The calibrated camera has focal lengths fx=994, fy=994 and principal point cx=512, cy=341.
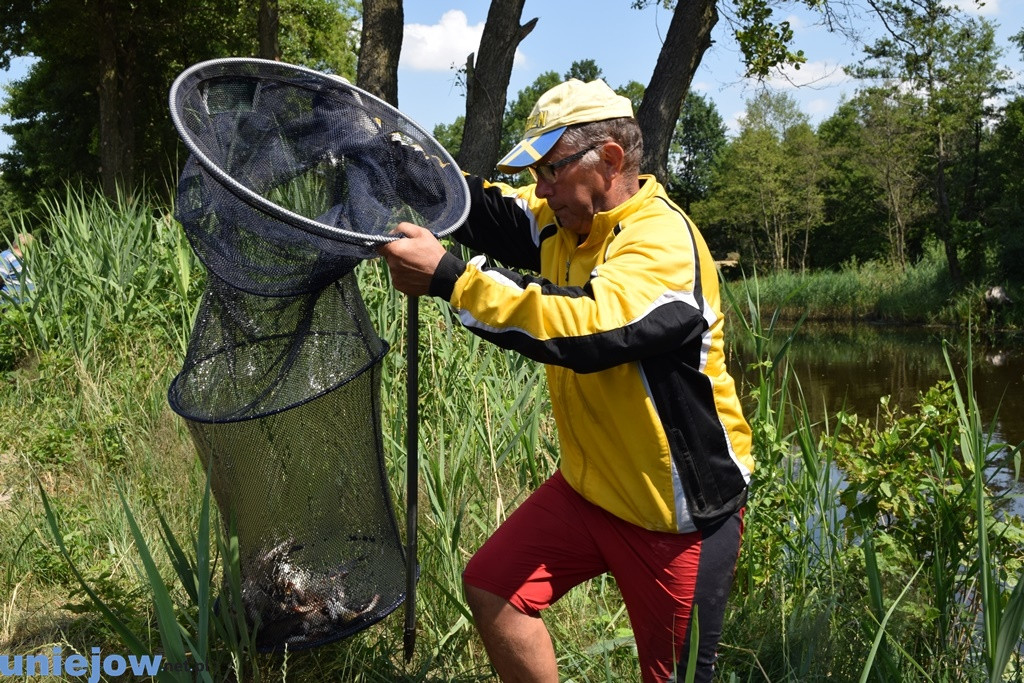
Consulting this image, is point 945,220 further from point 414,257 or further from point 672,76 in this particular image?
point 414,257

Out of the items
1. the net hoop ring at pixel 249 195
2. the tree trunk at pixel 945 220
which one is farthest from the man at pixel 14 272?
the tree trunk at pixel 945 220

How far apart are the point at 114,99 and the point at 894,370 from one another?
14711mm

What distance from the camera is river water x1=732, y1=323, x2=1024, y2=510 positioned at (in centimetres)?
1341

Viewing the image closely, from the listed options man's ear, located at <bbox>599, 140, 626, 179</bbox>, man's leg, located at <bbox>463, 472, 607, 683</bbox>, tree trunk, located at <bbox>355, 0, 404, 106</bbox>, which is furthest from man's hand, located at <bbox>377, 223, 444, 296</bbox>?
tree trunk, located at <bbox>355, 0, 404, 106</bbox>

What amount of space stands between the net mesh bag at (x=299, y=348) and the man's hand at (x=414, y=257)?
269mm

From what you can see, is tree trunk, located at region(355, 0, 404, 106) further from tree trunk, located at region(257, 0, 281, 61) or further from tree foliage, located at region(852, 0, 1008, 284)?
tree foliage, located at region(852, 0, 1008, 284)

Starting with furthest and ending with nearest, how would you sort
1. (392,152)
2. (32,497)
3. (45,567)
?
1. (32,497)
2. (45,567)
3. (392,152)

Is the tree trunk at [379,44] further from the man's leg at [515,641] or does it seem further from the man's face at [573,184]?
the man's leg at [515,641]

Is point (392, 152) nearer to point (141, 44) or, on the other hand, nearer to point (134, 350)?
point (134, 350)

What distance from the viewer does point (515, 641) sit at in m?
2.46

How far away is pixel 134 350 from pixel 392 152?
11.6ft

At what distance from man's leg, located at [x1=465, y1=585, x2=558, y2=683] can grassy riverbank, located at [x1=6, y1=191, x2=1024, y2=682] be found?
1.56 ft

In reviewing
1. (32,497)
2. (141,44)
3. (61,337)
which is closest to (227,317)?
(32,497)

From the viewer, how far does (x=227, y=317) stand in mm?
2879
